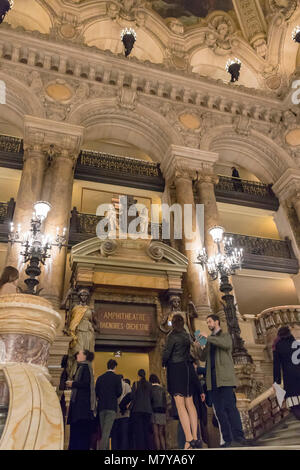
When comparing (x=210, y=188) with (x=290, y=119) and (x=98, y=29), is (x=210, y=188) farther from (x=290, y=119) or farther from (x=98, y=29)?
(x=98, y=29)

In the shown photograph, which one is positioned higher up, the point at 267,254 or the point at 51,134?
the point at 51,134

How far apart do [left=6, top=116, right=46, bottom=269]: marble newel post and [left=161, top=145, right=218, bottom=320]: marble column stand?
4.23 meters

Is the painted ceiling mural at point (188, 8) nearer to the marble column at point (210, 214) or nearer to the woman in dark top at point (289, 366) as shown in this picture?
the marble column at point (210, 214)

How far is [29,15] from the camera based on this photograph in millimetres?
14445

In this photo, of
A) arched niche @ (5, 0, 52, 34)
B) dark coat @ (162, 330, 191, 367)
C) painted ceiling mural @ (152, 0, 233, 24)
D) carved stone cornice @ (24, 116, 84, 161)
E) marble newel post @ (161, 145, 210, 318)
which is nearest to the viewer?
dark coat @ (162, 330, 191, 367)

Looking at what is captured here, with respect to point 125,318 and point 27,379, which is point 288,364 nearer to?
point 27,379

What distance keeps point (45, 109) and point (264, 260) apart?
8722mm

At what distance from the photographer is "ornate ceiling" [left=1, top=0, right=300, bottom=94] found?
14.4 meters

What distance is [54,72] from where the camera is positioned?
39.4 feet

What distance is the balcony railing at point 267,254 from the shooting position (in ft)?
38.3

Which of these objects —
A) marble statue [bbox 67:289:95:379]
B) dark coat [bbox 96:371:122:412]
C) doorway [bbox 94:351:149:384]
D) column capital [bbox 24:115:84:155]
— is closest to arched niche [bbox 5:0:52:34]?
column capital [bbox 24:115:84:155]

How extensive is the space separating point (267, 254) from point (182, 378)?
8.93m

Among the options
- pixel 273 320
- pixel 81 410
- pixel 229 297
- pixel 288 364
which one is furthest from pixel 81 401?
pixel 273 320

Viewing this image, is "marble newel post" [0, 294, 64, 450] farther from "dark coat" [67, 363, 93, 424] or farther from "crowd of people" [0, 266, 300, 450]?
"crowd of people" [0, 266, 300, 450]
